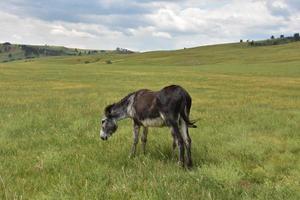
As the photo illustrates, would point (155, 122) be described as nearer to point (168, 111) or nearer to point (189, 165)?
point (168, 111)

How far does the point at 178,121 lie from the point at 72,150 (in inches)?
127

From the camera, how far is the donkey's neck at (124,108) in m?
10.6

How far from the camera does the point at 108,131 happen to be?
11.1 metres

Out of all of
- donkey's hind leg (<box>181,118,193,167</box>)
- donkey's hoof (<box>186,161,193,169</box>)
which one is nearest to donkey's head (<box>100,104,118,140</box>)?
donkey's hind leg (<box>181,118,193,167</box>)

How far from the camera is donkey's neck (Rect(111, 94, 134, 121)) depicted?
417 inches

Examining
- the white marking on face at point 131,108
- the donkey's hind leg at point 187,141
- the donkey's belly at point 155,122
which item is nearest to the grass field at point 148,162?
the donkey's hind leg at point 187,141

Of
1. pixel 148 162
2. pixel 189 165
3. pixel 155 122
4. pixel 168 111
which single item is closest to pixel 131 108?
pixel 155 122

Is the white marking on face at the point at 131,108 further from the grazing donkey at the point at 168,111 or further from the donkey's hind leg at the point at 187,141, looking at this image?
the donkey's hind leg at the point at 187,141

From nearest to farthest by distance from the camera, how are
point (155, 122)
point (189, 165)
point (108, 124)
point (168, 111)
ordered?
1. point (168, 111)
2. point (189, 165)
3. point (155, 122)
4. point (108, 124)

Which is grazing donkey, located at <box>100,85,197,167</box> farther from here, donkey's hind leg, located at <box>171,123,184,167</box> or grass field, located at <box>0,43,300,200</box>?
grass field, located at <box>0,43,300,200</box>

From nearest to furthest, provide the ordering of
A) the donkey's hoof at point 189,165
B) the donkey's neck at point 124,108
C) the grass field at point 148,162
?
the grass field at point 148,162 < the donkey's hoof at point 189,165 < the donkey's neck at point 124,108

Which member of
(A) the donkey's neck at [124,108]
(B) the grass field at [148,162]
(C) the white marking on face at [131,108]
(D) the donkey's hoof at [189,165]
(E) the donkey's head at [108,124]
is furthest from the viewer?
(E) the donkey's head at [108,124]

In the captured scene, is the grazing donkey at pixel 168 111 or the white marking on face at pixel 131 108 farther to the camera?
the white marking on face at pixel 131 108

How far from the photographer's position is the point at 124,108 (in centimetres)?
1078
